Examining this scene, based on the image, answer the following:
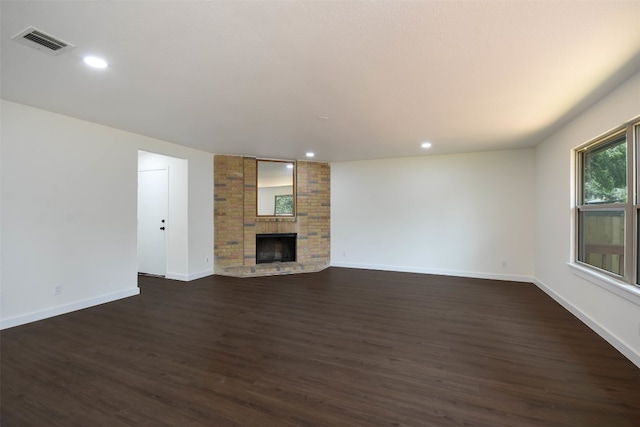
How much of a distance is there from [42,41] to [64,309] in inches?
121

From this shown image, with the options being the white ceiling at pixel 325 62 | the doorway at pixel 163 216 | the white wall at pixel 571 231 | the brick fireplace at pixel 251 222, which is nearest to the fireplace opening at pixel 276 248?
the brick fireplace at pixel 251 222

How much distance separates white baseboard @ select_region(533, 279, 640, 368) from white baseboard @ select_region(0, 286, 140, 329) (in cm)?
570

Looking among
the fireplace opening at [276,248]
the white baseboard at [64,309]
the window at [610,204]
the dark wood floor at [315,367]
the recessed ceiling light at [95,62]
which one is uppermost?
the recessed ceiling light at [95,62]

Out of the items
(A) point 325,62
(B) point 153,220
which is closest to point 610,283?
(A) point 325,62

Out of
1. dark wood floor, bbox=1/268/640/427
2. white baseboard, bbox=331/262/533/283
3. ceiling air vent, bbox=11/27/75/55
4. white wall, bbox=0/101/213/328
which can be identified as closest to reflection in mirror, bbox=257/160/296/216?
white baseboard, bbox=331/262/533/283

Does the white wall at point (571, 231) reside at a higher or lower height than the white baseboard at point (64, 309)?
higher

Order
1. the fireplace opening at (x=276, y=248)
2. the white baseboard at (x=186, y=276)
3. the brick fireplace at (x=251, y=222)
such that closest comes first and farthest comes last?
the white baseboard at (x=186, y=276), the brick fireplace at (x=251, y=222), the fireplace opening at (x=276, y=248)

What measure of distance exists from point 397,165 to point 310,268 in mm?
2902

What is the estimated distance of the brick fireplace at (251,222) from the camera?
17.9 ft

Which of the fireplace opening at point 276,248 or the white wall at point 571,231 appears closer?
the white wall at point 571,231

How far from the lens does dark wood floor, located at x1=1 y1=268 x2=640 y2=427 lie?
5.52 feet

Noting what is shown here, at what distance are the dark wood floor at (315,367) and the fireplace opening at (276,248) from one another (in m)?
2.21

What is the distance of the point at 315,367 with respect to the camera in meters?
2.19

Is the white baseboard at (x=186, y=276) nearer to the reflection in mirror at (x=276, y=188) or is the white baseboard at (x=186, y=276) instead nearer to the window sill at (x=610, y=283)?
the reflection in mirror at (x=276, y=188)
